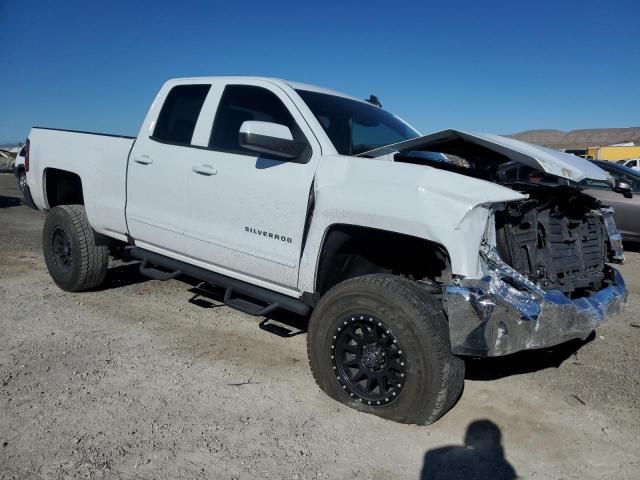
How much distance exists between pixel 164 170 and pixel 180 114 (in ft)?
1.82

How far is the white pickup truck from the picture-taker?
2738 millimetres

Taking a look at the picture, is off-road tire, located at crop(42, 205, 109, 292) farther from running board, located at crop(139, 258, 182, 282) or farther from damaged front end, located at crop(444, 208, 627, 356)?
damaged front end, located at crop(444, 208, 627, 356)

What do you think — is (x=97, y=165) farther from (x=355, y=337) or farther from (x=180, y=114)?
(x=355, y=337)

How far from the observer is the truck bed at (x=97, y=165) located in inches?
181

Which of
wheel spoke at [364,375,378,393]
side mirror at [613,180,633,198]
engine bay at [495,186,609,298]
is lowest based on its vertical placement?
wheel spoke at [364,375,378,393]

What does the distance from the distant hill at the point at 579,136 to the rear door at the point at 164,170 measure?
254 feet

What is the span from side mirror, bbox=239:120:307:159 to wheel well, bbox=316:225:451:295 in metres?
0.57

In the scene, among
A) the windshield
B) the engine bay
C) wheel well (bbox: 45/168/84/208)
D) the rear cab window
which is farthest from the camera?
wheel well (bbox: 45/168/84/208)

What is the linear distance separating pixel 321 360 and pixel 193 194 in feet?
5.29

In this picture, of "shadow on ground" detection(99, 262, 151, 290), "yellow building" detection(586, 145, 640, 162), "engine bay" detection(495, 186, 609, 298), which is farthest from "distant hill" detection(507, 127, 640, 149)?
"engine bay" detection(495, 186, 609, 298)

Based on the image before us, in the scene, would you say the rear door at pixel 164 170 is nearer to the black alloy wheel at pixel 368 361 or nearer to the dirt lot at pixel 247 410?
the dirt lot at pixel 247 410

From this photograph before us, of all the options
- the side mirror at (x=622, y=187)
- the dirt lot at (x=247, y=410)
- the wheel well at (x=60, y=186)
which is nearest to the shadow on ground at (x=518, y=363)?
the dirt lot at (x=247, y=410)

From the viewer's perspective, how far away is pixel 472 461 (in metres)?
2.74

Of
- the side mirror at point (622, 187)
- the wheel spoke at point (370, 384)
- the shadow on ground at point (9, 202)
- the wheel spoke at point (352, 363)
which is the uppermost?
the side mirror at point (622, 187)
